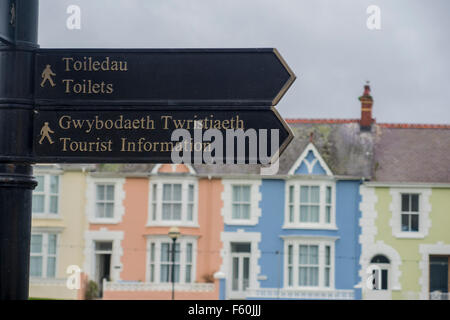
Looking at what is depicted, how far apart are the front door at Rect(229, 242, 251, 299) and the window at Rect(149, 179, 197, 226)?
2.33 m

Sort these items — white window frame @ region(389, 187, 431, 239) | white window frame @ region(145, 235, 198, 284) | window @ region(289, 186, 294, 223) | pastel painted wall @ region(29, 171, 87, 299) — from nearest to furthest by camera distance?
white window frame @ region(145, 235, 198, 284)
white window frame @ region(389, 187, 431, 239)
window @ region(289, 186, 294, 223)
pastel painted wall @ region(29, 171, 87, 299)

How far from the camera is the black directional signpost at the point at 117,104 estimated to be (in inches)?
134

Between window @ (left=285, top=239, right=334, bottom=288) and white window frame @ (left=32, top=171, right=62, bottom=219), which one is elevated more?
white window frame @ (left=32, top=171, right=62, bottom=219)

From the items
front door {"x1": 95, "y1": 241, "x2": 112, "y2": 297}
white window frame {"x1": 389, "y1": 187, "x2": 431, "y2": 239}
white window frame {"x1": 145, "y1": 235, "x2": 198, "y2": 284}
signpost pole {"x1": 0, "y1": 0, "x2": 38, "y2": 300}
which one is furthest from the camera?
front door {"x1": 95, "y1": 241, "x2": 112, "y2": 297}

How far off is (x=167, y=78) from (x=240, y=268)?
32386mm

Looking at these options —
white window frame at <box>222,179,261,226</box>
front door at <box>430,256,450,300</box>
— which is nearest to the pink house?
white window frame at <box>222,179,261,226</box>

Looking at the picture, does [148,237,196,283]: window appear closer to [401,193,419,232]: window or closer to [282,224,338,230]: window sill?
[282,224,338,230]: window sill

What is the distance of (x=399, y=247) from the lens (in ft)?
115

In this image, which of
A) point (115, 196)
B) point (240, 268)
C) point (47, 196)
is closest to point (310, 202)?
point (240, 268)

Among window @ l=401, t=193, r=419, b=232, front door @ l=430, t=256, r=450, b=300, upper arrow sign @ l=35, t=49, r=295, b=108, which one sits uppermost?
window @ l=401, t=193, r=419, b=232

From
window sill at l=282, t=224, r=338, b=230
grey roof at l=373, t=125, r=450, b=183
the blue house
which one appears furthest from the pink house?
grey roof at l=373, t=125, r=450, b=183

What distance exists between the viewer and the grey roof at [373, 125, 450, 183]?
1389 inches

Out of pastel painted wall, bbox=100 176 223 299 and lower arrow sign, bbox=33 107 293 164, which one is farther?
pastel painted wall, bbox=100 176 223 299
